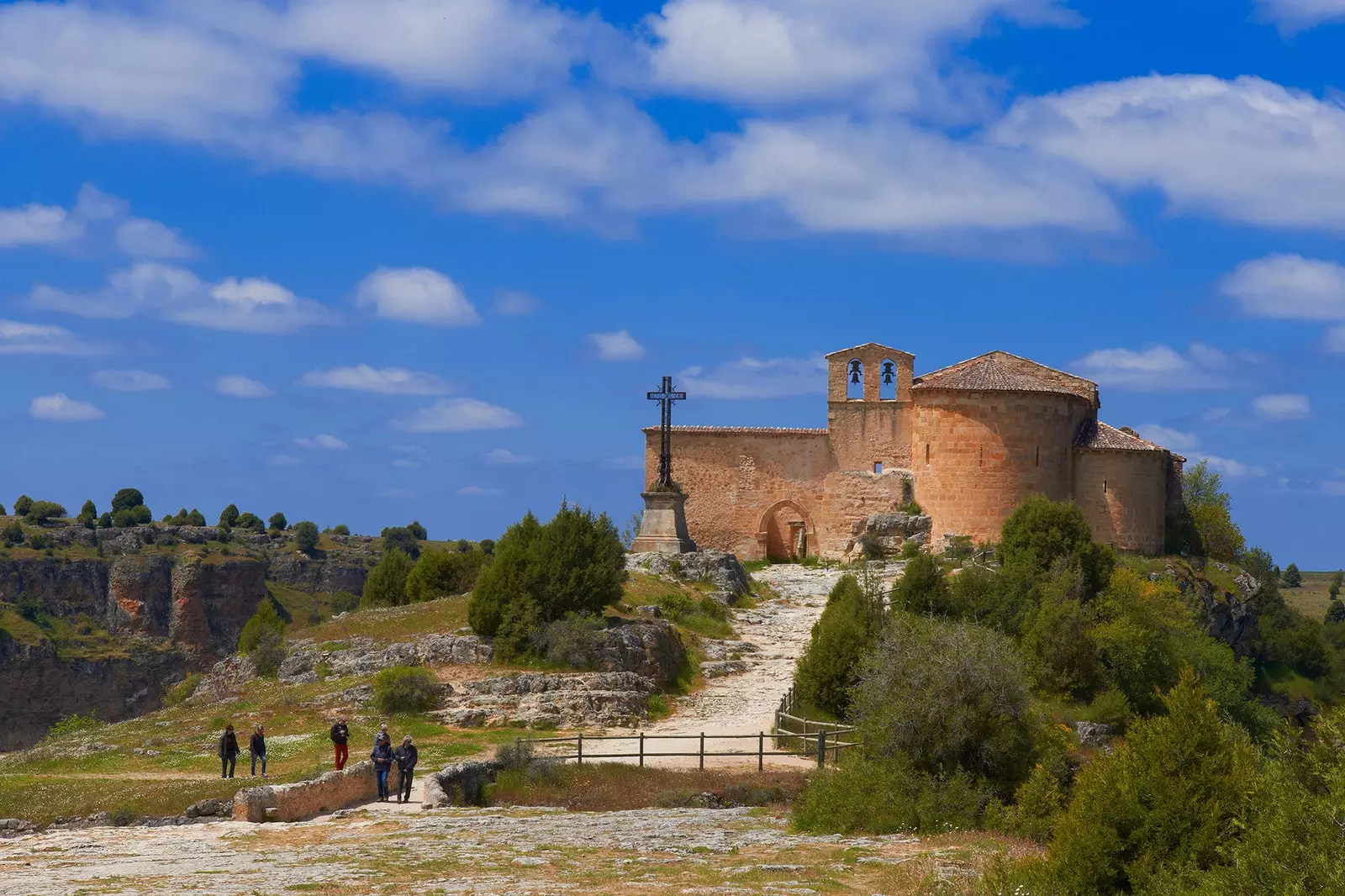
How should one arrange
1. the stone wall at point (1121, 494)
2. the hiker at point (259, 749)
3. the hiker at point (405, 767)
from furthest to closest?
1. the stone wall at point (1121, 494)
2. the hiker at point (259, 749)
3. the hiker at point (405, 767)

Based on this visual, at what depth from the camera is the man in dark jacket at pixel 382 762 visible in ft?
73.5

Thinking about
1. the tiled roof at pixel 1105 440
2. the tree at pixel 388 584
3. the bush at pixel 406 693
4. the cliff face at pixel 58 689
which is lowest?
the cliff face at pixel 58 689

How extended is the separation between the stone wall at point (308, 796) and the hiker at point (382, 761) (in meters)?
0.30

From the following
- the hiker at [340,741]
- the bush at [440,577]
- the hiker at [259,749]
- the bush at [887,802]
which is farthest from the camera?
the bush at [440,577]

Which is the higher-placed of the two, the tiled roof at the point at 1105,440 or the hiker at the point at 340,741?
the tiled roof at the point at 1105,440

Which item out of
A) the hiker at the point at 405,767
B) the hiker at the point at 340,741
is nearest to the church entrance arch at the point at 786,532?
the hiker at the point at 340,741

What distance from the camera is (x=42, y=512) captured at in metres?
93.5

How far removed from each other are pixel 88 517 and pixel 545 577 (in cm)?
6891

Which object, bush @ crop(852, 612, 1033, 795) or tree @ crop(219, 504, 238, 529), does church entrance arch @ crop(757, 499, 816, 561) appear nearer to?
bush @ crop(852, 612, 1033, 795)

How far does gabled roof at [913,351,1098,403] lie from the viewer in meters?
45.0

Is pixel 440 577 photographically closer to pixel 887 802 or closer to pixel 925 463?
pixel 925 463

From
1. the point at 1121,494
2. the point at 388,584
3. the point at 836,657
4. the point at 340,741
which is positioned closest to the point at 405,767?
the point at 340,741

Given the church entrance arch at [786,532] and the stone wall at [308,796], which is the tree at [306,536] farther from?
the stone wall at [308,796]

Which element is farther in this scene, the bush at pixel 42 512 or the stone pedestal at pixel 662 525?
the bush at pixel 42 512
